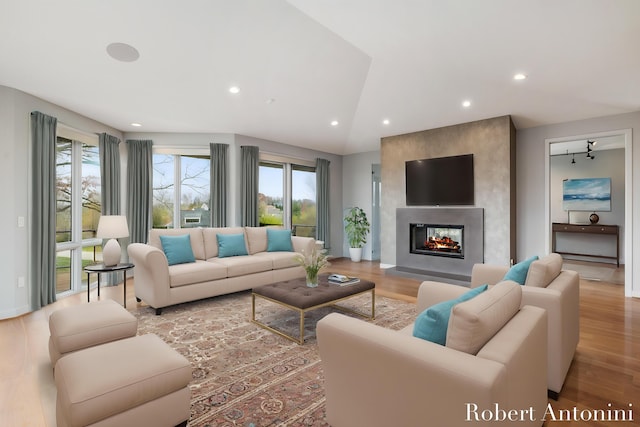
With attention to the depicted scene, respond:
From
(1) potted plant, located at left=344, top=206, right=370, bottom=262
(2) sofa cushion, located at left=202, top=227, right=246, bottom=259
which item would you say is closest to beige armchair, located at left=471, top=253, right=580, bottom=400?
(2) sofa cushion, located at left=202, top=227, right=246, bottom=259

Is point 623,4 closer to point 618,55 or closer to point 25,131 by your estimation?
point 618,55

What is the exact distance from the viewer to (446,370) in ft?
3.85

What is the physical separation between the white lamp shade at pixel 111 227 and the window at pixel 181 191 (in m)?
1.92

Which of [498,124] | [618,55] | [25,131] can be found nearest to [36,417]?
[25,131]

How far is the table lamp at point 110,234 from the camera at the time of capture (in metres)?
3.88

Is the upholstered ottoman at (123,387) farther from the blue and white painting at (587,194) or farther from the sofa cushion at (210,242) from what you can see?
the blue and white painting at (587,194)

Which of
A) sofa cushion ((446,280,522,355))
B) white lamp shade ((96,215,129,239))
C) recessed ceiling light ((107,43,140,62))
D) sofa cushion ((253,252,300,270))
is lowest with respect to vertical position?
sofa cushion ((253,252,300,270))

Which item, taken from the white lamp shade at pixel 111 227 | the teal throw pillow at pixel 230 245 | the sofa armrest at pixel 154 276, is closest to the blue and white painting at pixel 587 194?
the teal throw pillow at pixel 230 245

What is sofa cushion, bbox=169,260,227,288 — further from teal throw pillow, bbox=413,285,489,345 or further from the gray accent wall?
the gray accent wall

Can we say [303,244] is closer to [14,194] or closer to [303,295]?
[303,295]

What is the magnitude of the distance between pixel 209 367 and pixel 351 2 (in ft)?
10.8

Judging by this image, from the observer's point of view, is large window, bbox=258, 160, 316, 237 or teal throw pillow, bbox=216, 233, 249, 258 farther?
large window, bbox=258, 160, 316, 237

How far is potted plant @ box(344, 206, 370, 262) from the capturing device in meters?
7.65

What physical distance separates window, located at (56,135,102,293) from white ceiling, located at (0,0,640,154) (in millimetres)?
640
